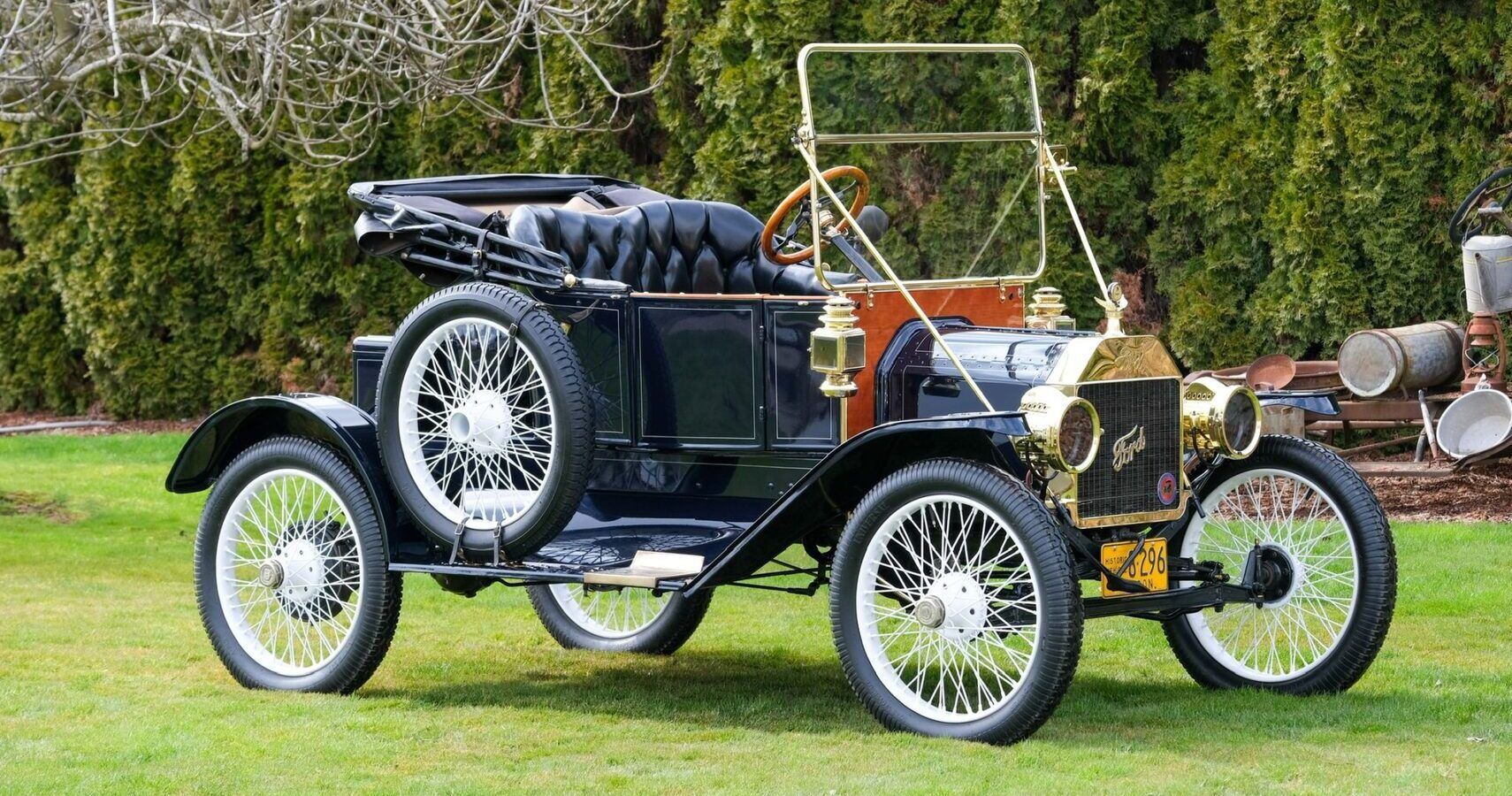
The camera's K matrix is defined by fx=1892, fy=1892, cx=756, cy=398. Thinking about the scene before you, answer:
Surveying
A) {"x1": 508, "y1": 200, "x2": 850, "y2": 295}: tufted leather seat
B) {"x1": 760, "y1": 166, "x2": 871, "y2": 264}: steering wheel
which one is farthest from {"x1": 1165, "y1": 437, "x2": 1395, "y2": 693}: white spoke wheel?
{"x1": 508, "y1": 200, "x2": 850, "y2": 295}: tufted leather seat

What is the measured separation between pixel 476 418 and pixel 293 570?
855mm

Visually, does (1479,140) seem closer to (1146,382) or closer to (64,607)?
(1146,382)

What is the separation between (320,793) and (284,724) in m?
0.91

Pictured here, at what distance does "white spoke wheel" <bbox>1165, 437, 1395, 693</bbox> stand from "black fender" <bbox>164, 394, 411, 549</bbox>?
256 cm

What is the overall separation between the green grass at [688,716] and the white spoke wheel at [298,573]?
13cm

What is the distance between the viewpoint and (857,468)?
5.39 meters

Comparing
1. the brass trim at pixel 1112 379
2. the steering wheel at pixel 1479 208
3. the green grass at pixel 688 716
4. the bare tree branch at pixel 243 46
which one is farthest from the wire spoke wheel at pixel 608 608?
the steering wheel at pixel 1479 208

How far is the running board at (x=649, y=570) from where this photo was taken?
551 cm

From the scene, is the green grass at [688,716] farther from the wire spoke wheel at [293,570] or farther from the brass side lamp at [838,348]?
the brass side lamp at [838,348]

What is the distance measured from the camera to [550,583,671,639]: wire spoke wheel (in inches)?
277

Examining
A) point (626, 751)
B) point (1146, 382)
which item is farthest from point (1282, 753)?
point (626, 751)

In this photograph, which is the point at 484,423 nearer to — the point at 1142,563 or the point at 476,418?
the point at 476,418

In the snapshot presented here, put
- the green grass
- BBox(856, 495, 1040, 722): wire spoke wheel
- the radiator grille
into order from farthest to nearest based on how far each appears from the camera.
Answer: the radiator grille, BBox(856, 495, 1040, 722): wire spoke wheel, the green grass

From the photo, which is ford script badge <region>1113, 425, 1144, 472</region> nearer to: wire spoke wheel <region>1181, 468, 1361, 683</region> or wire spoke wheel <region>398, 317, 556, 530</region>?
wire spoke wheel <region>1181, 468, 1361, 683</region>
